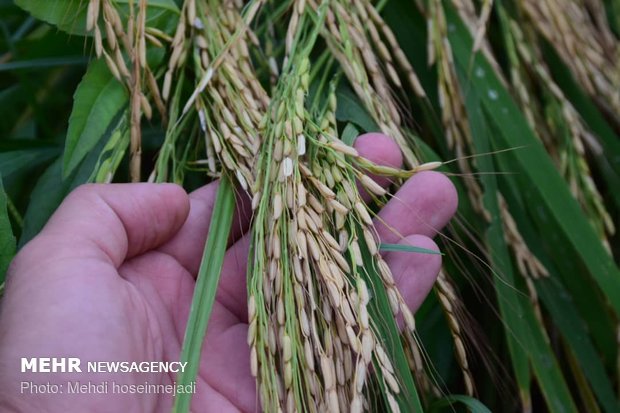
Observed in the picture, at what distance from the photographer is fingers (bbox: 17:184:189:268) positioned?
3.02 feet

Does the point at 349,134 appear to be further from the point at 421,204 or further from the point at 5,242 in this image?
the point at 5,242

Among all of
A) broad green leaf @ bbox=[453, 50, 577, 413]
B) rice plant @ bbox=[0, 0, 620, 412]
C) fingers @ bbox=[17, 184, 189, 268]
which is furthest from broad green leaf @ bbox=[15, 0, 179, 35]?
broad green leaf @ bbox=[453, 50, 577, 413]

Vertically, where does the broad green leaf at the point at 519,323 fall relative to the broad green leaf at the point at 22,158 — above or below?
below

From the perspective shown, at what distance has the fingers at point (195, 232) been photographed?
1.08 metres

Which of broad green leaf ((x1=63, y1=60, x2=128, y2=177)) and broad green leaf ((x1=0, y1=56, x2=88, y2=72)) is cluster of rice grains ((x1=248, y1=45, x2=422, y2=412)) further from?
→ broad green leaf ((x1=0, y1=56, x2=88, y2=72))

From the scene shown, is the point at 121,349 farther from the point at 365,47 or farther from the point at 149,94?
the point at 365,47

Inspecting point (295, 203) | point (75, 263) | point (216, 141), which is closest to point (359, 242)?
point (295, 203)

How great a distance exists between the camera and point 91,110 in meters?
1.01

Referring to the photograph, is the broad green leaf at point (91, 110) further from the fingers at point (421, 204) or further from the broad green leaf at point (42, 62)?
the fingers at point (421, 204)

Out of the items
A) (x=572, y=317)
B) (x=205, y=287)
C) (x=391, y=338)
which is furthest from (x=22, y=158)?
(x=572, y=317)

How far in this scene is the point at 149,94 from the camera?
1.11 m

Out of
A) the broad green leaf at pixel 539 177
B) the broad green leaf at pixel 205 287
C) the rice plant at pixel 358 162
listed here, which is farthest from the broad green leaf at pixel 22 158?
the broad green leaf at pixel 539 177

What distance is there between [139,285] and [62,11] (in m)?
0.43

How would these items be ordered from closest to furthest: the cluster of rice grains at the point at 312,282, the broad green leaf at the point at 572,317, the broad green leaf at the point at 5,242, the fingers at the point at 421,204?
the cluster of rice grains at the point at 312,282, the broad green leaf at the point at 5,242, the fingers at the point at 421,204, the broad green leaf at the point at 572,317
